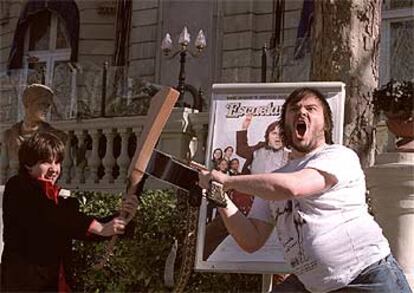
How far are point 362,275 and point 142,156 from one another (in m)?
1.05

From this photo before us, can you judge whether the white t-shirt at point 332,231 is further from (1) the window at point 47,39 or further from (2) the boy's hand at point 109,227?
(1) the window at point 47,39

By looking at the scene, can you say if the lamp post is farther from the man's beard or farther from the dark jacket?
the man's beard

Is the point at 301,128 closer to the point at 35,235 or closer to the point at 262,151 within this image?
the point at 35,235

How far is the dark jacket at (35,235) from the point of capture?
3965mm

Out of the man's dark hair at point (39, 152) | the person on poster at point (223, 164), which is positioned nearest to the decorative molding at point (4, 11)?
the person on poster at point (223, 164)

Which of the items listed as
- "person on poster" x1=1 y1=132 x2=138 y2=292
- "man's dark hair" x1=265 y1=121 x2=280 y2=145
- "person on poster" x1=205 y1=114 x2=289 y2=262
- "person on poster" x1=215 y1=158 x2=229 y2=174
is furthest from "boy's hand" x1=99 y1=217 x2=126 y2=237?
"man's dark hair" x1=265 y1=121 x2=280 y2=145

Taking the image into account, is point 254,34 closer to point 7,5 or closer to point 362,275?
point 7,5

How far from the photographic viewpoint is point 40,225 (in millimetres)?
3959

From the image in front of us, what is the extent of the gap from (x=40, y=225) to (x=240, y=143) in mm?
1986

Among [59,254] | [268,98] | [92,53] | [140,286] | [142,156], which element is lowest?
[140,286]

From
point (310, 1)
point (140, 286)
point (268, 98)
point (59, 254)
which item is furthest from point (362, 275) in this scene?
point (310, 1)

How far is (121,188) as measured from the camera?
1080 cm

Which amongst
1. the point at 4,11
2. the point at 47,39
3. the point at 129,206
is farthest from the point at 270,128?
the point at 4,11

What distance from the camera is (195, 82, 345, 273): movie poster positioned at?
5344mm
